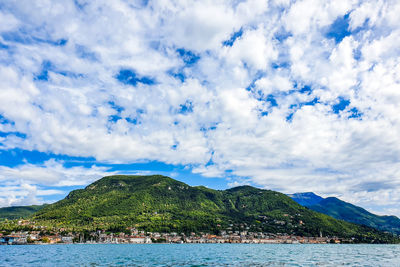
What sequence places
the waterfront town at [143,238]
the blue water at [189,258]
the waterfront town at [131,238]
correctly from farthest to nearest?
the waterfront town at [131,238] → the waterfront town at [143,238] → the blue water at [189,258]

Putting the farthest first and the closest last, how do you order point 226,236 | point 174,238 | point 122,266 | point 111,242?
1. point 226,236
2. point 174,238
3. point 111,242
4. point 122,266

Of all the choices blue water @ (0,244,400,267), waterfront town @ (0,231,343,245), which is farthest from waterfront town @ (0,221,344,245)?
blue water @ (0,244,400,267)

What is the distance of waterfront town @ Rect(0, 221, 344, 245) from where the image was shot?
490ft

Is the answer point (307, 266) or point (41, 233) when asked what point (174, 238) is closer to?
point (41, 233)

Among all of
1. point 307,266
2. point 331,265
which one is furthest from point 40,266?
point 331,265

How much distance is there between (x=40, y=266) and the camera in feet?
156

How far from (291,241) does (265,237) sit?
18343 millimetres

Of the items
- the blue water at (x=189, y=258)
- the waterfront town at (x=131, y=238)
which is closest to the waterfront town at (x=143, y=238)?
the waterfront town at (x=131, y=238)

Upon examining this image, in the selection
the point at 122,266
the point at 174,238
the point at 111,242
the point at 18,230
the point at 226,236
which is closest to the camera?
the point at 122,266

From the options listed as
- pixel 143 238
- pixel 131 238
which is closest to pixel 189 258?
pixel 131 238

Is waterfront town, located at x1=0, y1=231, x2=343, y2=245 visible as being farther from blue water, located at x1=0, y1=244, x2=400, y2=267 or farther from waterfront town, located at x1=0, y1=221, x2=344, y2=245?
blue water, located at x1=0, y1=244, x2=400, y2=267

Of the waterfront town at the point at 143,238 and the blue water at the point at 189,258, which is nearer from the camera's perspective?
the blue water at the point at 189,258

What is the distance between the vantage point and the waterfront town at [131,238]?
14925cm

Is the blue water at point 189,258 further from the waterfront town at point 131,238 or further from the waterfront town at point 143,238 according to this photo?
the waterfront town at point 131,238
